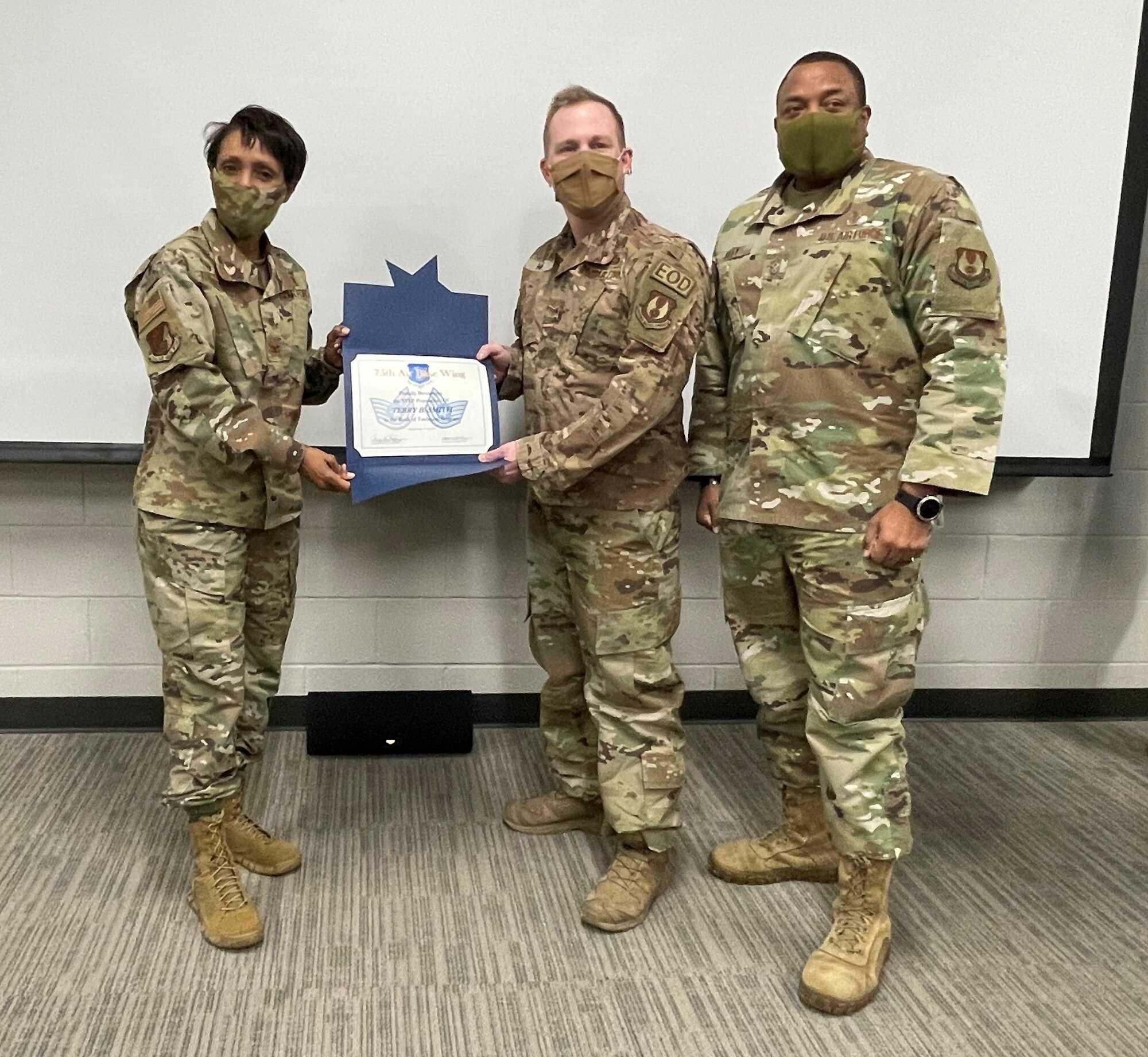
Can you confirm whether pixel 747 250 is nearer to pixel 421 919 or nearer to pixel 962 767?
pixel 421 919

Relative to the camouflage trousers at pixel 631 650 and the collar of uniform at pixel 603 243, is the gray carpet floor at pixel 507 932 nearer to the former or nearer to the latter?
the camouflage trousers at pixel 631 650

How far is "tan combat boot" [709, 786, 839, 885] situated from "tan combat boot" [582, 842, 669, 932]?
16 centimetres

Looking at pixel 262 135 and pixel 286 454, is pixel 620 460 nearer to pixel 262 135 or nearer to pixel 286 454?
pixel 286 454

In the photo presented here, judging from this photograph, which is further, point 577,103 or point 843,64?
point 577,103

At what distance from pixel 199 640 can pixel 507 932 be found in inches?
30.3

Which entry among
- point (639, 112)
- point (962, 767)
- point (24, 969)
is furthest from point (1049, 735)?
point (24, 969)

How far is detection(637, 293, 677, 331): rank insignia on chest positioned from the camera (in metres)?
1.55

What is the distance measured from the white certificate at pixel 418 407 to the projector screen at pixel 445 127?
0.57 m

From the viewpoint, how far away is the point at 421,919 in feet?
5.56

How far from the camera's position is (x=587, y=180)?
1575 mm

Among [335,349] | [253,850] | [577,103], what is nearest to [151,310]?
[335,349]

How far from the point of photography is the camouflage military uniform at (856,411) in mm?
1399

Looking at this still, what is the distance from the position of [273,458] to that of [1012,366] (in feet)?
6.20

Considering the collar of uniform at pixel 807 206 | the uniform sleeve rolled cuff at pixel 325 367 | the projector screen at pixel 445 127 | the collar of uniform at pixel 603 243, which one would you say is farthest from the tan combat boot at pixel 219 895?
the collar of uniform at pixel 807 206
